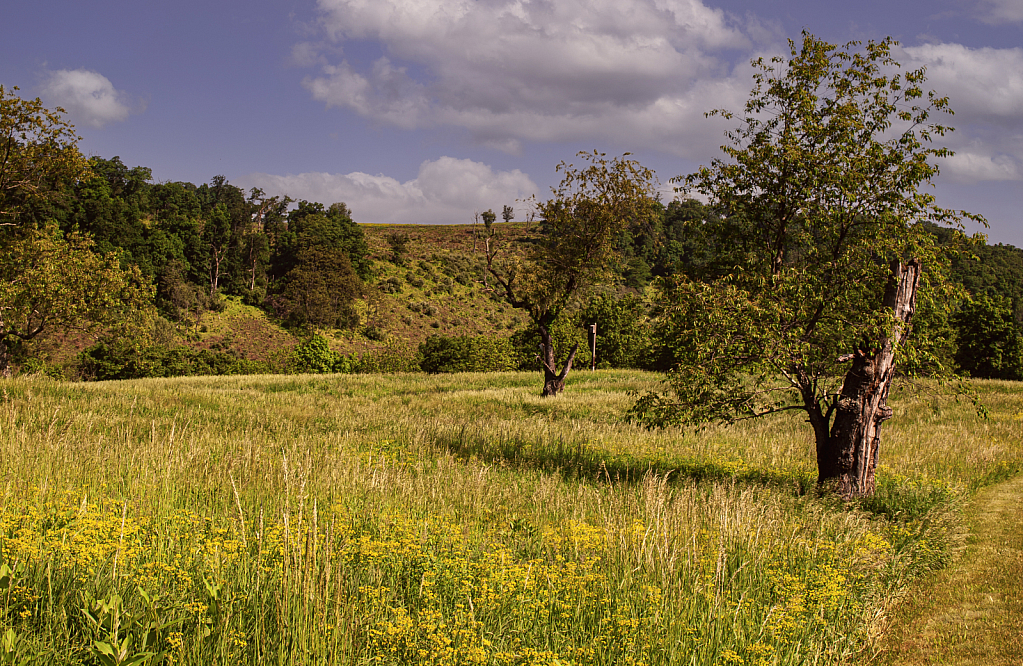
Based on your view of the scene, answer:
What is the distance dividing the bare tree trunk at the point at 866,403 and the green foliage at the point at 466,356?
169 ft

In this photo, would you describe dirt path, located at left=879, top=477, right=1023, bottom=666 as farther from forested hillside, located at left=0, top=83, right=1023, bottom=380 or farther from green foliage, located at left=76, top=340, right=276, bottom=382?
green foliage, located at left=76, top=340, right=276, bottom=382

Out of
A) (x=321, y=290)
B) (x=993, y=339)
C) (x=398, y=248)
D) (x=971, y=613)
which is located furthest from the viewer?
(x=398, y=248)

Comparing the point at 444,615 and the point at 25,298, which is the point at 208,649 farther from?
the point at 25,298

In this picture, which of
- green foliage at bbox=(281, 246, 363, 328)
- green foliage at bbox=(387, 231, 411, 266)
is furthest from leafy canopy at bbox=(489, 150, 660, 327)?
Answer: green foliage at bbox=(387, 231, 411, 266)

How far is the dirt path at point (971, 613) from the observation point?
5.02m

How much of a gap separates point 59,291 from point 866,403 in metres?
25.7

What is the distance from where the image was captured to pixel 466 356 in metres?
60.8

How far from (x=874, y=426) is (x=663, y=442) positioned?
5.01 metres

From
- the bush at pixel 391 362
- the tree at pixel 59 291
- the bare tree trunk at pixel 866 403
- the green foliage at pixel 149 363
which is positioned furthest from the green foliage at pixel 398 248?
the bare tree trunk at pixel 866 403

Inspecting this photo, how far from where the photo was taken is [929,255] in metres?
8.32

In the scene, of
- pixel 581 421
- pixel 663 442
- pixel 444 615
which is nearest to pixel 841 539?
pixel 444 615

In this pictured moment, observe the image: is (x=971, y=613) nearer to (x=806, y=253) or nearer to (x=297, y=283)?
(x=806, y=253)

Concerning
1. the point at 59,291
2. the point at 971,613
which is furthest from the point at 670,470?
the point at 59,291

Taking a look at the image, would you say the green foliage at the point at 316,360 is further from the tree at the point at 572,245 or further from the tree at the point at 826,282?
the tree at the point at 826,282
